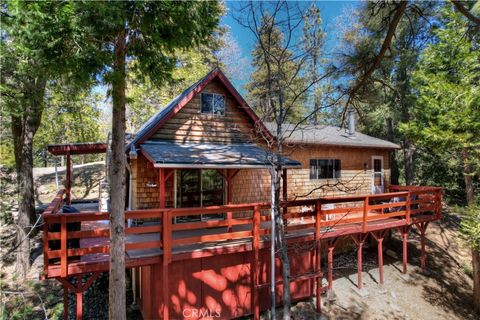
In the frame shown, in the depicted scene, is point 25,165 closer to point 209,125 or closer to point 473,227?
point 209,125

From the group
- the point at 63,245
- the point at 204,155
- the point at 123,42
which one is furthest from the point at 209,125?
the point at 63,245

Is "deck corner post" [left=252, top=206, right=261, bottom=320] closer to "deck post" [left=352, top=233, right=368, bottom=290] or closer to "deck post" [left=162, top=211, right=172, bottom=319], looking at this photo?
"deck post" [left=162, top=211, right=172, bottom=319]

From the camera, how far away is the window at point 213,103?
32.1 feet

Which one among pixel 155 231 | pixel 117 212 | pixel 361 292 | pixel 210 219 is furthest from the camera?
pixel 210 219

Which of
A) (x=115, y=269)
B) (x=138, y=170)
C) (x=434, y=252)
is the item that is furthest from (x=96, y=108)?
(x=434, y=252)

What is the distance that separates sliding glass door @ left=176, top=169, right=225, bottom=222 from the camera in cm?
916

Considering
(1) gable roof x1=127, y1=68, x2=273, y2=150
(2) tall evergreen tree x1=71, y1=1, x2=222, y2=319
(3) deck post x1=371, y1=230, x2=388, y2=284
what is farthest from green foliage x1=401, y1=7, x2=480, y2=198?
(2) tall evergreen tree x1=71, y1=1, x2=222, y2=319

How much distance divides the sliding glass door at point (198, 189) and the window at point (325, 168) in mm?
4374

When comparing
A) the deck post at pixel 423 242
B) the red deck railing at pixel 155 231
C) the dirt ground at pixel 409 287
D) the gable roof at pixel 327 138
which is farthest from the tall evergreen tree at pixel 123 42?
the deck post at pixel 423 242

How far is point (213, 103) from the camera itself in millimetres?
9922

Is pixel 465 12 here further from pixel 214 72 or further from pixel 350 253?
pixel 350 253

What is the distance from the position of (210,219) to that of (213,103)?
12.9 feet

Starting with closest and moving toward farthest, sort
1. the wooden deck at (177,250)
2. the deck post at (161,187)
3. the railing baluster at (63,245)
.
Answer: the railing baluster at (63,245) < the wooden deck at (177,250) < the deck post at (161,187)

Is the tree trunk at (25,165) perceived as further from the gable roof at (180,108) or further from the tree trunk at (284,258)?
the tree trunk at (284,258)
